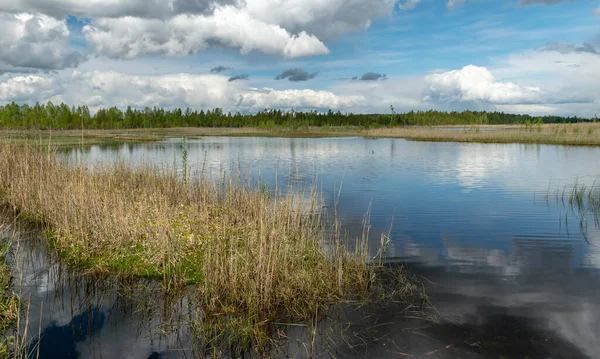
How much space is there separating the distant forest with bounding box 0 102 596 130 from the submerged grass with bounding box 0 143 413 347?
94.7m

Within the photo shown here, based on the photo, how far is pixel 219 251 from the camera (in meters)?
8.23

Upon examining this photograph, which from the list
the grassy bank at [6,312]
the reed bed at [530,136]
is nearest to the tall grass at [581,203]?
the grassy bank at [6,312]

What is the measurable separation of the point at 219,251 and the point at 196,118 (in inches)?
5430

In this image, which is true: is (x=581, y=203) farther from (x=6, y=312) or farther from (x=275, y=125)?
(x=275, y=125)

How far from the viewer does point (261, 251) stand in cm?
709

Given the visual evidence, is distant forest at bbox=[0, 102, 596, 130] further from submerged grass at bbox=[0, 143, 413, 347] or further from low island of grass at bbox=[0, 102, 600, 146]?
submerged grass at bbox=[0, 143, 413, 347]

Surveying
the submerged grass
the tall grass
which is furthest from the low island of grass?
the submerged grass

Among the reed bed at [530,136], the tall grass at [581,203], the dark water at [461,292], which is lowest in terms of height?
the dark water at [461,292]

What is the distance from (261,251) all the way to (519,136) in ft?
172

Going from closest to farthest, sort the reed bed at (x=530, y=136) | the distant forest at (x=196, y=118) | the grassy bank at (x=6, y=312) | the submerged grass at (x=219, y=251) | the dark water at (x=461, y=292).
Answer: the grassy bank at (x=6, y=312) → the dark water at (x=461, y=292) → the submerged grass at (x=219, y=251) → the reed bed at (x=530, y=136) → the distant forest at (x=196, y=118)

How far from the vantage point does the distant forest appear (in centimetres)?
10106

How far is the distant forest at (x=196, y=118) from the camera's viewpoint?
332ft

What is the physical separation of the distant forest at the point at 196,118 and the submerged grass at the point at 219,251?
311ft

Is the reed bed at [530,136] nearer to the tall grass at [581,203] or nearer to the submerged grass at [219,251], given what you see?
the tall grass at [581,203]
